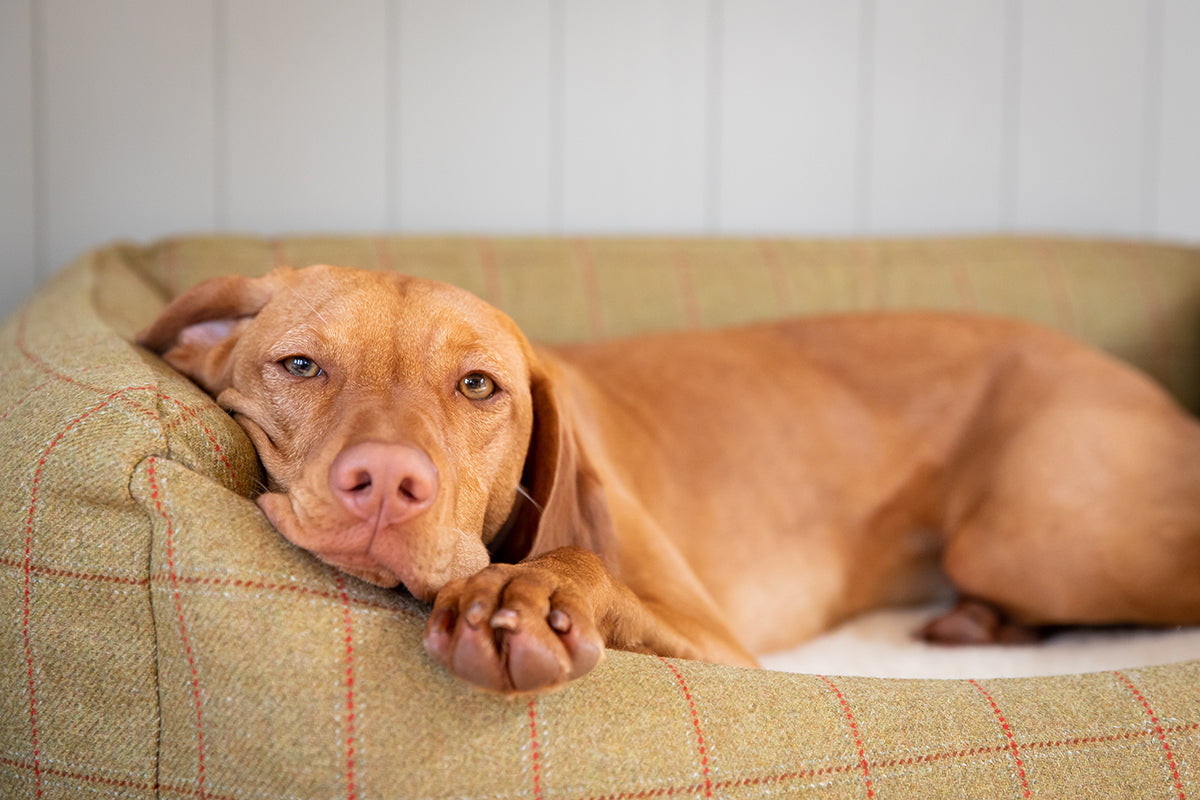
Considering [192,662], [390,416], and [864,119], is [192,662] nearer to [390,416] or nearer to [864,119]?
[390,416]

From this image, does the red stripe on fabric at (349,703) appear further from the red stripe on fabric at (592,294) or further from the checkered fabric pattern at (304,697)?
the red stripe on fabric at (592,294)

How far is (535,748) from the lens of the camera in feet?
3.90

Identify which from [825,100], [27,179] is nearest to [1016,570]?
[825,100]

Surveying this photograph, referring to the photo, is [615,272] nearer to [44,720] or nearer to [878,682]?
[878,682]

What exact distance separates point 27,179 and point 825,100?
8.62ft

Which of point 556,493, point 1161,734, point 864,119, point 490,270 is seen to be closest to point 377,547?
point 556,493

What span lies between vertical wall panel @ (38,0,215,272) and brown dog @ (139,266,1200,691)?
149 centimetres

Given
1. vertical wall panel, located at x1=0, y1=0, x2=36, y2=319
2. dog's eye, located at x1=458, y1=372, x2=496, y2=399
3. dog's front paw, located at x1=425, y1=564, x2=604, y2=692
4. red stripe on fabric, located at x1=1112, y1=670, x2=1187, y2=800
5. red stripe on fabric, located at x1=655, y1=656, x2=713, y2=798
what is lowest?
Answer: red stripe on fabric, located at x1=1112, y1=670, x2=1187, y2=800

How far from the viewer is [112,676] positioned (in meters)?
1.27

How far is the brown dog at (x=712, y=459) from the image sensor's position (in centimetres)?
140

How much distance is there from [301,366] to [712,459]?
48.8 inches

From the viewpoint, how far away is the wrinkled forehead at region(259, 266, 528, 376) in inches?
60.0

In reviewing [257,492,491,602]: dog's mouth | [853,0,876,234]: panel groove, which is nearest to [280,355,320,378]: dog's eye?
[257,492,491,602]: dog's mouth

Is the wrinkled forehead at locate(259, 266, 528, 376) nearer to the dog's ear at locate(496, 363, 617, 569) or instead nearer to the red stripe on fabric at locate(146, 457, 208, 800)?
the dog's ear at locate(496, 363, 617, 569)
